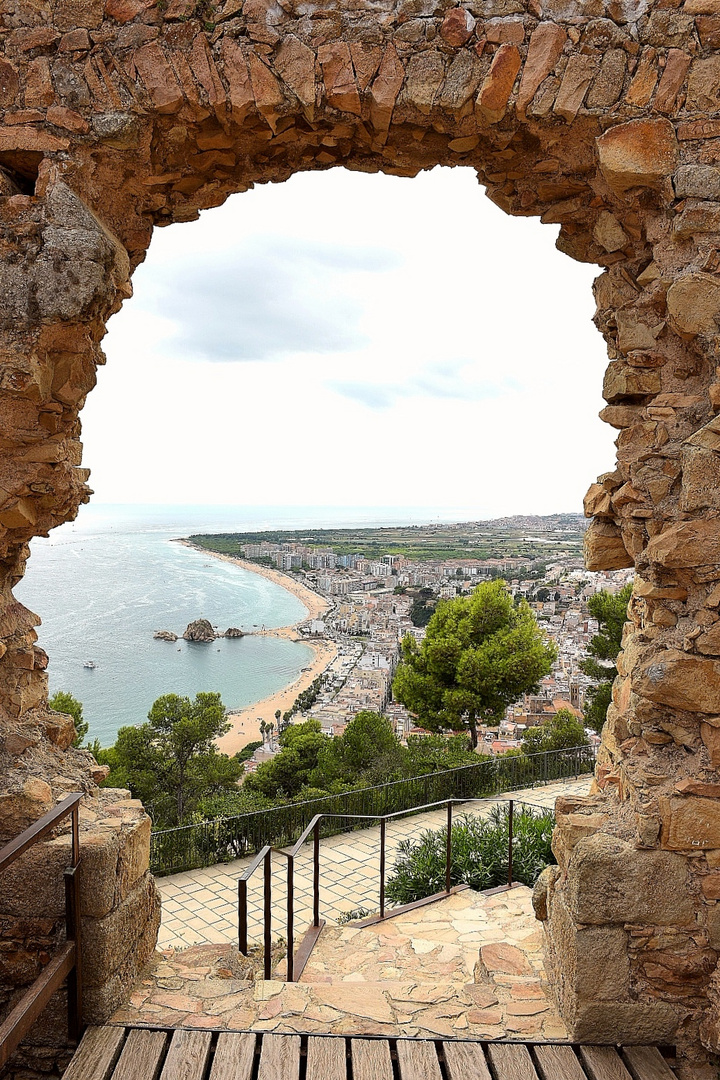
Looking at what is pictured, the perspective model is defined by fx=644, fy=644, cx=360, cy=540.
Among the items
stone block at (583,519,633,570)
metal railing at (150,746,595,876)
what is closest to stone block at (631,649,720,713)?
stone block at (583,519,633,570)

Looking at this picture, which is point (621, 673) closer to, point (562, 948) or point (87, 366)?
point (562, 948)

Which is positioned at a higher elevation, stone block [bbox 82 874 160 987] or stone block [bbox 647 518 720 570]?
stone block [bbox 647 518 720 570]

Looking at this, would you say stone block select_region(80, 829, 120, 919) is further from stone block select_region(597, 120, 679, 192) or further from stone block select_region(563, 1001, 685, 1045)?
stone block select_region(597, 120, 679, 192)

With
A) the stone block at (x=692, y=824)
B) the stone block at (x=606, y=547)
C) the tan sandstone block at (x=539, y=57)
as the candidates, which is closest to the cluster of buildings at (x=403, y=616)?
the stone block at (x=606, y=547)

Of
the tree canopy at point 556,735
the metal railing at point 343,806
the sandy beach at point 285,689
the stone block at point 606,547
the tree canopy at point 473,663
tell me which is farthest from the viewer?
the sandy beach at point 285,689

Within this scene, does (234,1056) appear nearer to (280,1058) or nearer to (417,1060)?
(280,1058)

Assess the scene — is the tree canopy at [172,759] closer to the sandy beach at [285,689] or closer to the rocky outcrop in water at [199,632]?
the sandy beach at [285,689]
